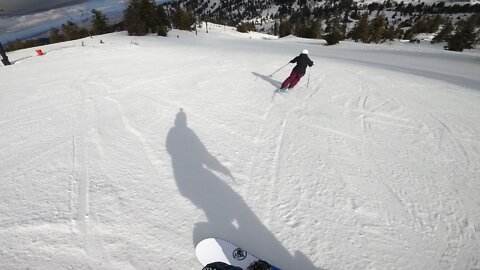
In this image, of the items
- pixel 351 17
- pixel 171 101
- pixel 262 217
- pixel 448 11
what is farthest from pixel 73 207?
pixel 448 11

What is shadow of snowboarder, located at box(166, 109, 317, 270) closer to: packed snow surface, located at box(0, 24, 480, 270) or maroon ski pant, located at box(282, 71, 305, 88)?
packed snow surface, located at box(0, 24, 480, 270)

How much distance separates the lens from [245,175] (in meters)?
4.70

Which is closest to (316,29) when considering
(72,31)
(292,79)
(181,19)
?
(181,19)

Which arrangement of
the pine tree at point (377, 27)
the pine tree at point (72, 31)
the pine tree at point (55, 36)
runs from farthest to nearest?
the pine tree at point (55, 36), the pine tree at point (72, 31), the pine tree at point (377, 27)

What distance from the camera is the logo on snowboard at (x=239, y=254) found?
330cm

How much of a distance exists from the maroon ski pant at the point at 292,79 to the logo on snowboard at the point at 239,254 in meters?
6.72

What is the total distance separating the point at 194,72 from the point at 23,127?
22.6 ft

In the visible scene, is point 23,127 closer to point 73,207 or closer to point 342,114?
point 73,207

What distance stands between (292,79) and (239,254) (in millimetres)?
6945

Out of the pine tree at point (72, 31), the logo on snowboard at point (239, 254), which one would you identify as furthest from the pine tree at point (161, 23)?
the logo on snowboard at point (239, 254)

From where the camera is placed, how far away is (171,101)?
26.3 ft

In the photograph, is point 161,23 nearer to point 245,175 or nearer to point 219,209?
A: point 245,175

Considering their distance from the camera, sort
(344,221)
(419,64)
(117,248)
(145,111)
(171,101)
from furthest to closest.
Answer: (419,64)
(171,101)
(145,111)
(344,221)
(117,248)

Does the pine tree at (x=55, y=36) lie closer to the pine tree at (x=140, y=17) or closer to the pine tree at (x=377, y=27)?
the pine tree at (x=140, y=17)
